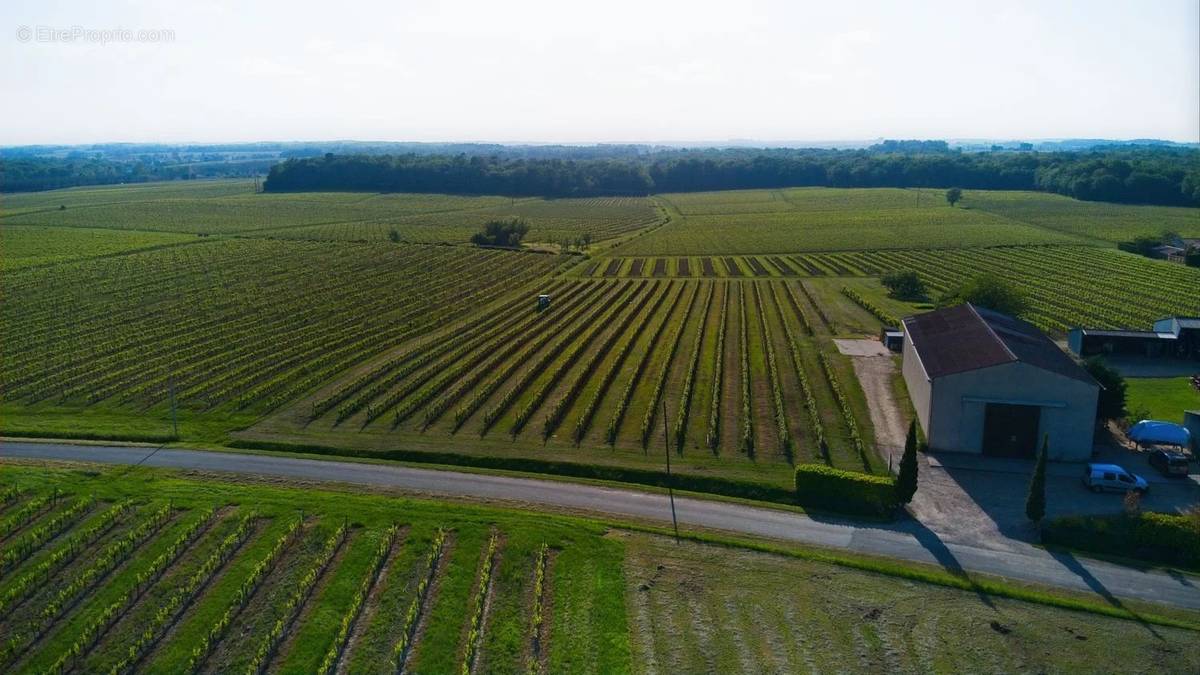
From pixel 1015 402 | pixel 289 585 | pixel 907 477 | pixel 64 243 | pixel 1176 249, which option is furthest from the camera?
pixel 64 243

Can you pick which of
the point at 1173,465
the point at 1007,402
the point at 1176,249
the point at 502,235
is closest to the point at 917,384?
the point at 1007,402

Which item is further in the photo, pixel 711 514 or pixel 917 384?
pixel 917 384

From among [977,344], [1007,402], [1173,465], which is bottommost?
[1173,465]

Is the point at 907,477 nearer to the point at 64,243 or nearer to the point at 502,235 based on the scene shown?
the point at 502,235

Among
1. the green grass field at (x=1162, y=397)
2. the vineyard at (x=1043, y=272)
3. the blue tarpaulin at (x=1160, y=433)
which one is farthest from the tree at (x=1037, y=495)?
the vineyard at (x=1043, y=272)

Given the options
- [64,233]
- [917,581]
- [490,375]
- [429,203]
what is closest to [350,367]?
[490,375]

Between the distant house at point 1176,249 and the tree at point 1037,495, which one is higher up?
the distant house at point 1176,249

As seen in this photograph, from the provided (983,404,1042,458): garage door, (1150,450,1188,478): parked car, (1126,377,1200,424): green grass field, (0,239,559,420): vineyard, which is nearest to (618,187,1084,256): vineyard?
(0,239,559,420): vineyard

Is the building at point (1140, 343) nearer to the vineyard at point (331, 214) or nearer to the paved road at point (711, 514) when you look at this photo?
the paved road at point (711, 514)
